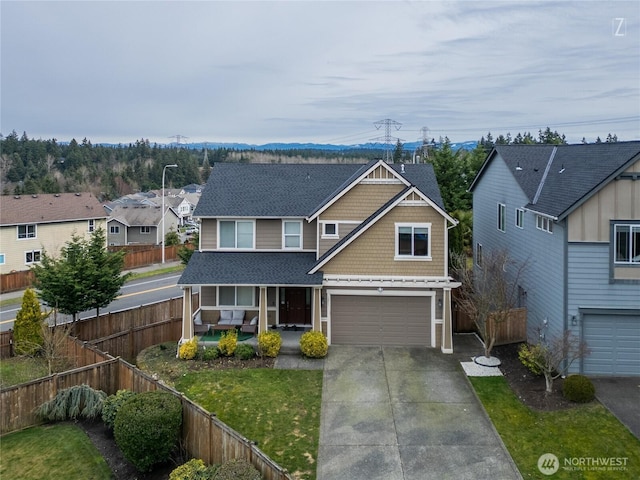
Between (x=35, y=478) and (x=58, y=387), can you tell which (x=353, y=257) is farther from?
(x=35, y=478)

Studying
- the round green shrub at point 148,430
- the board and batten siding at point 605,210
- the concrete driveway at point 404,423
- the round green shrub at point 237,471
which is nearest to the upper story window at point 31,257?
the concrete driveway at point 404,423

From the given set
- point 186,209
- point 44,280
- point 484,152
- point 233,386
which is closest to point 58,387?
point 233,386

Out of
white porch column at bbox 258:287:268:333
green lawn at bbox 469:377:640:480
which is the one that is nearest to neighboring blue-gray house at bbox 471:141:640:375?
green lawn at bbox 469:377:640:480

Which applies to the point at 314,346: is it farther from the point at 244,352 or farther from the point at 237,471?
the point at 237,471

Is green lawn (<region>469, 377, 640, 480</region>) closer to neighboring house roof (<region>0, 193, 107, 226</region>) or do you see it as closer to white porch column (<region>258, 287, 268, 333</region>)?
white porch column (<region>258, 287, 268, 333</region>)

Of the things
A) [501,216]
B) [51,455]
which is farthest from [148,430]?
[501,216]

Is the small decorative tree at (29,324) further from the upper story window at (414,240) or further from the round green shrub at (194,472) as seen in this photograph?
the upper story window at (414,240)
